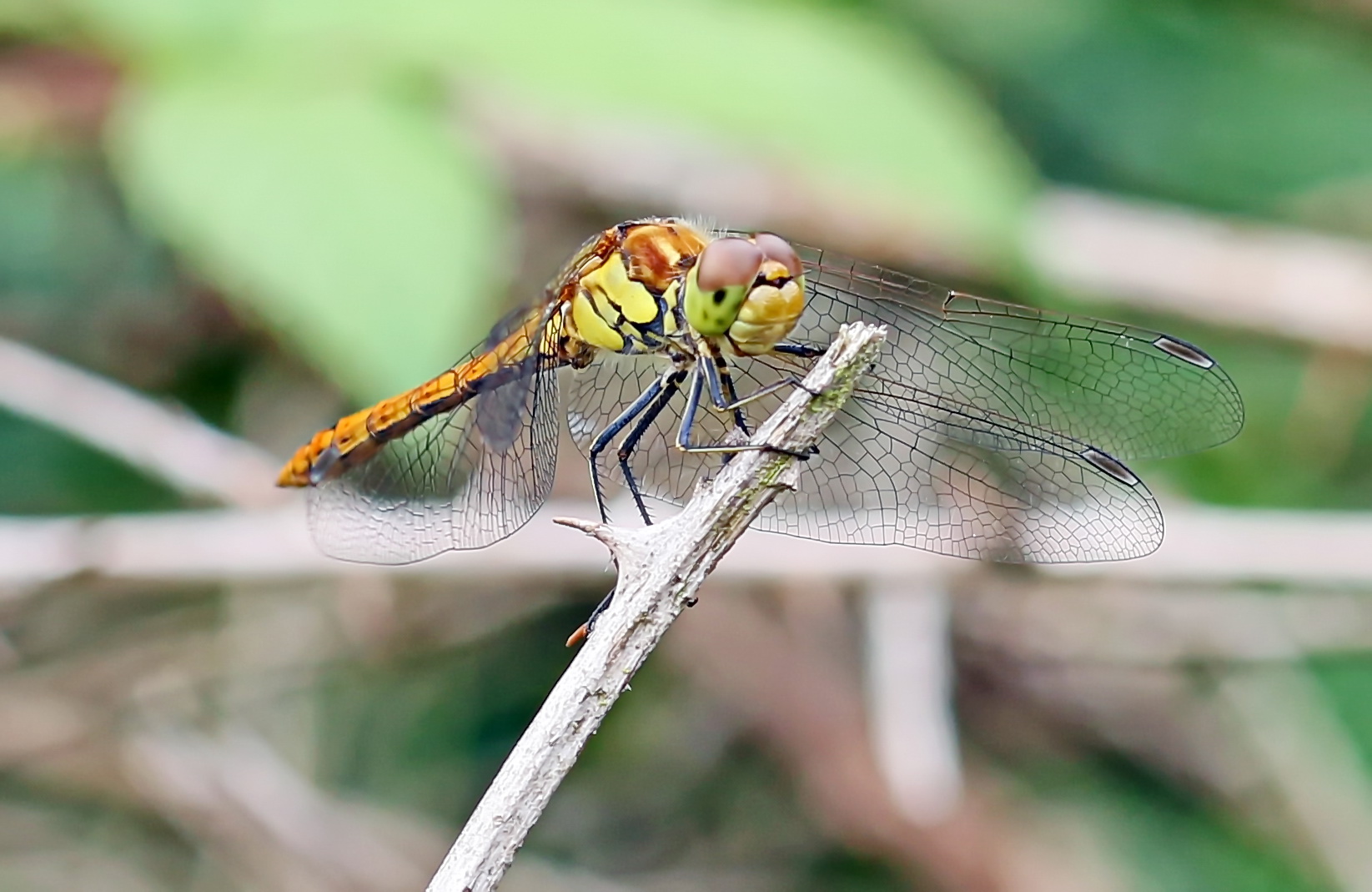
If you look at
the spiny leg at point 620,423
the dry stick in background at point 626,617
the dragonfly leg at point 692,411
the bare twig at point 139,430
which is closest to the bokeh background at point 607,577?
the bare twig at point 139,430

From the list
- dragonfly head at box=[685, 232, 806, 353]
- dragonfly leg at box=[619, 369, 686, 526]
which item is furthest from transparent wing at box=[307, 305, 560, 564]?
dragonfly head at box=[685, 232, 806, 353]

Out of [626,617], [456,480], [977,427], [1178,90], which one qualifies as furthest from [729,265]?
[1178,90]

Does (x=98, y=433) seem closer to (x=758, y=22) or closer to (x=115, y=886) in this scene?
(x=115, y=886)

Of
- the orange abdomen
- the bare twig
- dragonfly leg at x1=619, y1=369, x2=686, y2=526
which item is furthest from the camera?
the bare twig

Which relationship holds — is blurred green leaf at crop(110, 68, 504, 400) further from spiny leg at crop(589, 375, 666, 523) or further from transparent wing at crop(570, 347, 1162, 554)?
transparent wing at crop(570, 347, 1162, 554)

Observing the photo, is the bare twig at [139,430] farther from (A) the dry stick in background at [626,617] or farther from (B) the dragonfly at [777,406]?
(A) the dry stick in background at [626,617]

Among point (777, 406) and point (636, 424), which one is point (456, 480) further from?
point (777, 406)

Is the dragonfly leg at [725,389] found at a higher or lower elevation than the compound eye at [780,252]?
lower
